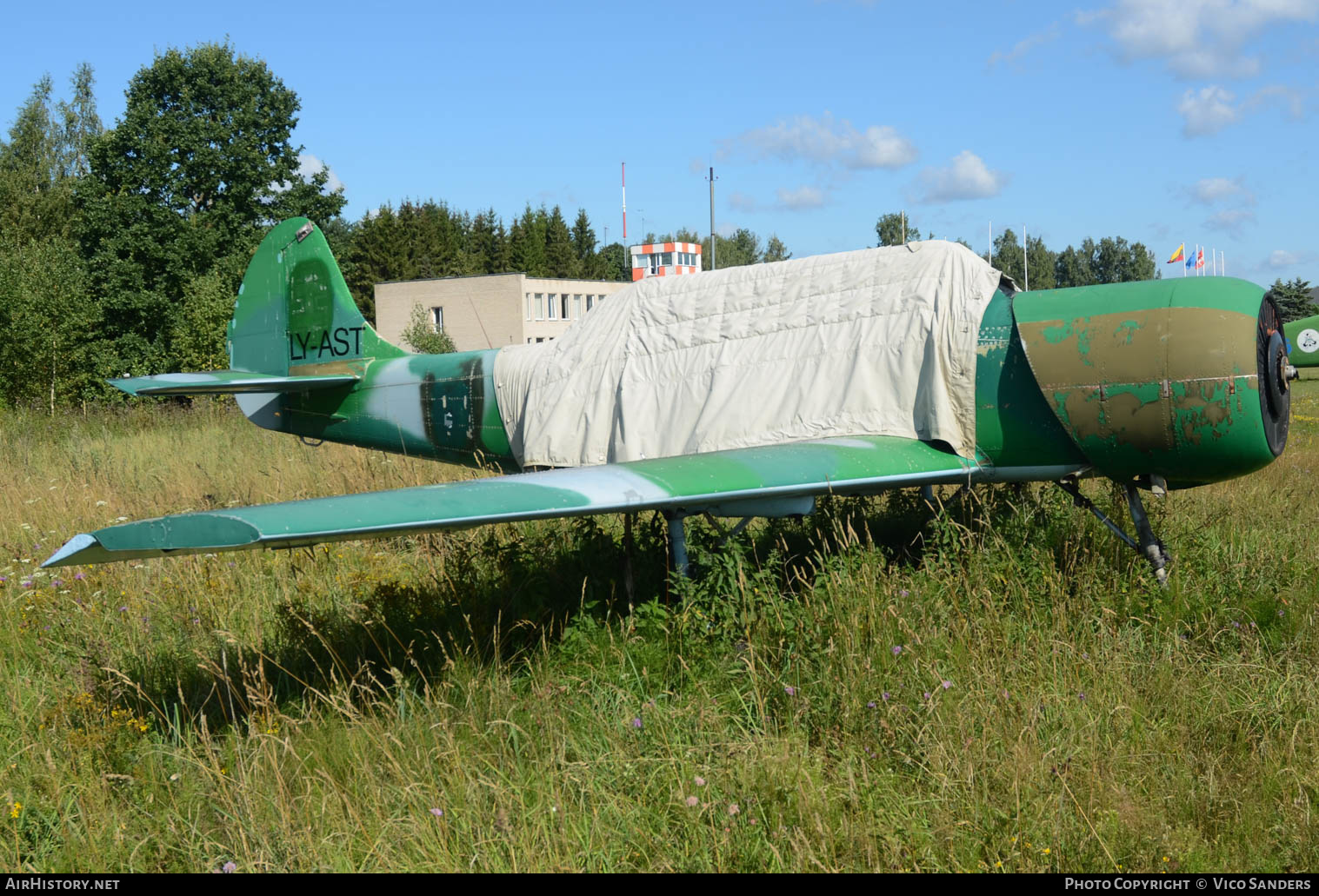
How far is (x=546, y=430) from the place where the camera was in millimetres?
6488

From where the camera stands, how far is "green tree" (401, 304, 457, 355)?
49.3 metres

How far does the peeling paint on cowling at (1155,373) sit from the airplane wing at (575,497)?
0.40 meters

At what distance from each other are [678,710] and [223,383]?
569cm

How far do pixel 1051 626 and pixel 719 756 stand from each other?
2.08 metres

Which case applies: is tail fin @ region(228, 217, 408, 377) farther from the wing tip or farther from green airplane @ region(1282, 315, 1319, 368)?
green airplane @ region(1282, 315, 1319, 368)

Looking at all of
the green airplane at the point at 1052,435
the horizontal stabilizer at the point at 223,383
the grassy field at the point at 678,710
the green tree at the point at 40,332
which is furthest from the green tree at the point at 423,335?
the green airplane at the point at 1052,435

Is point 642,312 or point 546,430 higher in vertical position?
point 642,312

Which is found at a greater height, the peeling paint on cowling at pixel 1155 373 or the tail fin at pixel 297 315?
the tail fin at pixel 297 315

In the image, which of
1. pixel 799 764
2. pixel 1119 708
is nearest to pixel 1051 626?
pixel 1119 708

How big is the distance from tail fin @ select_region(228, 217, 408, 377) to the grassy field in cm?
256

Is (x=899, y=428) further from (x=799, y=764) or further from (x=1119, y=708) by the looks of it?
(x=799, y=764)

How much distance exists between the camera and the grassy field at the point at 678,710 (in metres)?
3.13

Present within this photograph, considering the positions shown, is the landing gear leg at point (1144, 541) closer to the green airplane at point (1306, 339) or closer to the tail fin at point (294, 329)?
the tail fin at point (294, 329)
